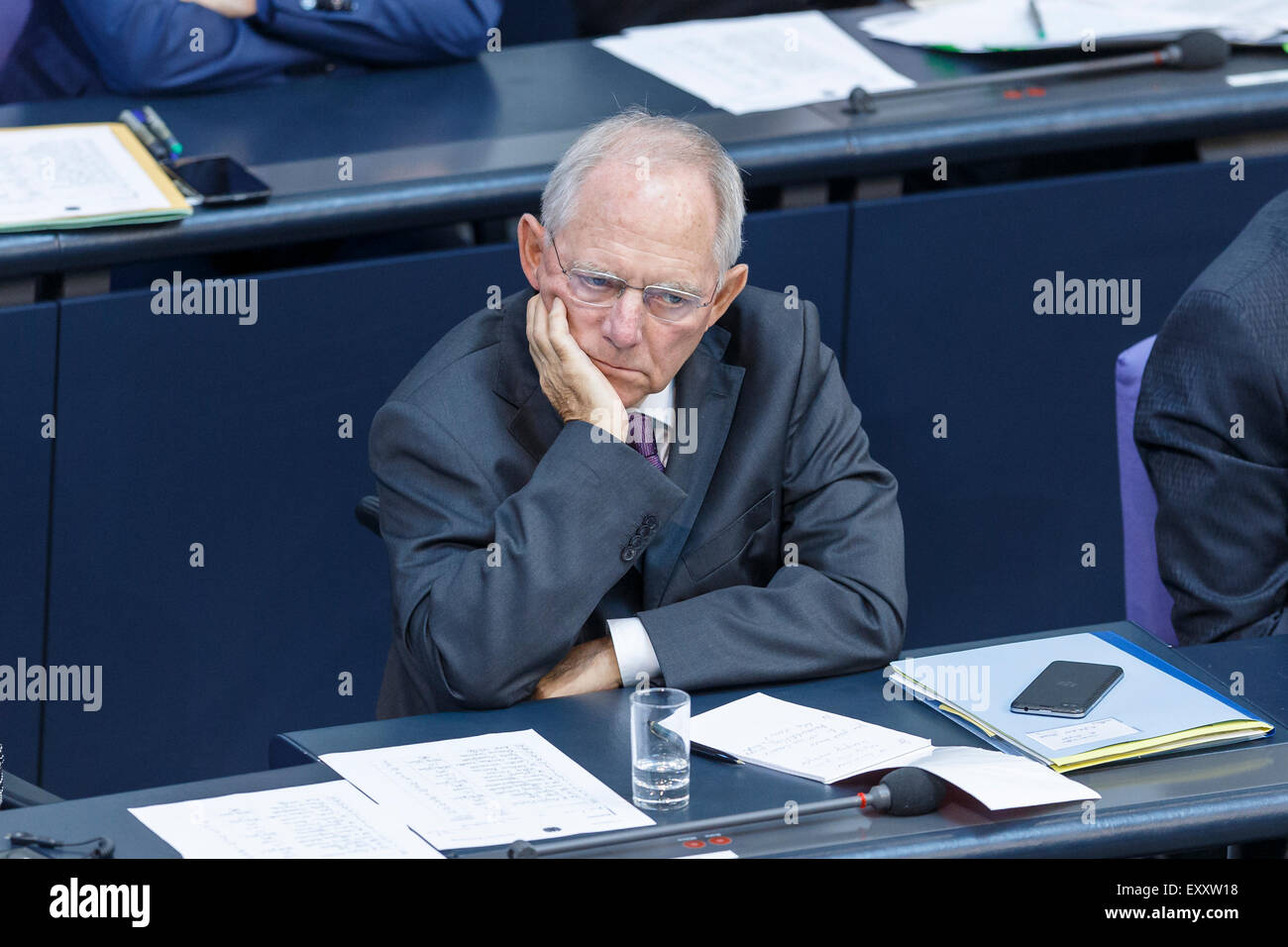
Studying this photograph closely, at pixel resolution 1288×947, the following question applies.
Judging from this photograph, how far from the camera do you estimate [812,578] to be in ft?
7.43

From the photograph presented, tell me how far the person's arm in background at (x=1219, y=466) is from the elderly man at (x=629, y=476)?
37cm

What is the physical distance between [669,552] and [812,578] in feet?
0.61

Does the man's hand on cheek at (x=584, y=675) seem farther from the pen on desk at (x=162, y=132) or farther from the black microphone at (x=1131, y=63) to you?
the black microphone at (x=1131, y=63)

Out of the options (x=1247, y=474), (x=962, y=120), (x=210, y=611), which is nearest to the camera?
(x=1247, y=474)

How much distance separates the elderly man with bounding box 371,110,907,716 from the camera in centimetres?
214

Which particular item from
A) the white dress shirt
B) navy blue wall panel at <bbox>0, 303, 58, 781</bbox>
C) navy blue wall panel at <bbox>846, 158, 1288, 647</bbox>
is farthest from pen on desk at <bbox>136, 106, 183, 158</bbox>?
the white dress shirt

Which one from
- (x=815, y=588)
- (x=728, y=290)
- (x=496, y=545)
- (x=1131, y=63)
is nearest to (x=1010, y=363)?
(x=1131, y=63)

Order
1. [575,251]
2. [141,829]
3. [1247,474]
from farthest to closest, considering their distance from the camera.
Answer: [1247,474]
[575,251]
[141,829]

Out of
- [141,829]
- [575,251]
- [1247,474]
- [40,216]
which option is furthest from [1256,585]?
[40,216]

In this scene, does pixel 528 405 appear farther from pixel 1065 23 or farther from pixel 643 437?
pixel 1065 23

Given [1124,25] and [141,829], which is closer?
[141,829]

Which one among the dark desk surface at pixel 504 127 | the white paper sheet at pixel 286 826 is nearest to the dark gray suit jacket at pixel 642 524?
the white paper sheet at pixel 286 826

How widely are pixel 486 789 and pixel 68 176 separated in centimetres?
148

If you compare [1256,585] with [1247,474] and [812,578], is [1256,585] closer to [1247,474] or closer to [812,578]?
[1247,474]
